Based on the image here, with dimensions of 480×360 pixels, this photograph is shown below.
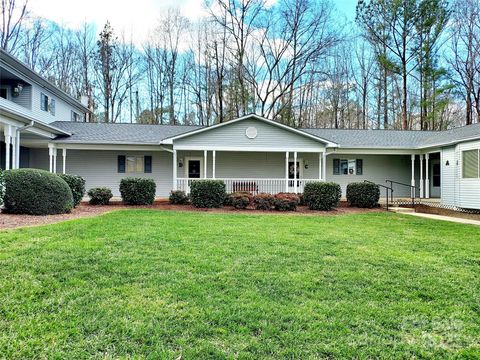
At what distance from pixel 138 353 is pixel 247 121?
13565mm

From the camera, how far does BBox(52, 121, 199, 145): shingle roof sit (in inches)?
621

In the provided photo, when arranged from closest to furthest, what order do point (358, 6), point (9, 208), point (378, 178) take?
point (9, 208), point (378, 178), point (358, 6)

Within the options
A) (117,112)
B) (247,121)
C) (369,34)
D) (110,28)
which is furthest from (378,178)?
(110,28)

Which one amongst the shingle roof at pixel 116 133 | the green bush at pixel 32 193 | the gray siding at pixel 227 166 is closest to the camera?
the green bush at pixel 32 193

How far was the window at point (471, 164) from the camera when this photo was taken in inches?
482

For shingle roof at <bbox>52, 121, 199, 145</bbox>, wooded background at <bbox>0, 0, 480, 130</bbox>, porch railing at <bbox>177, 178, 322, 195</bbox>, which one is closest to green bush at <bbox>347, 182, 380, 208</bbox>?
porch railing at <bbox>177, 178, 322, 195</bbox>

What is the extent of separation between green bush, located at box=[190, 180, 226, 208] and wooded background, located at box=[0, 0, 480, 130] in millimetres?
16543

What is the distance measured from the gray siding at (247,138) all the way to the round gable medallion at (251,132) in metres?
0.11

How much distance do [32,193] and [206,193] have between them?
5.75 meters

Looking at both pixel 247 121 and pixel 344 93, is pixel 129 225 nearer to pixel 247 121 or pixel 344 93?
pixel 247 121

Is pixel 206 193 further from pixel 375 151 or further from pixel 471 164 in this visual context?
pixel 471 164

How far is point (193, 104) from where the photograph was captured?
30.3 meters

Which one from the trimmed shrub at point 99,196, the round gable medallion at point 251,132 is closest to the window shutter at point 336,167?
the round gable medallion at point 251,132

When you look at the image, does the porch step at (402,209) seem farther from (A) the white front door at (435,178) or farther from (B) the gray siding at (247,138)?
(A) the white front door at (435,178)
